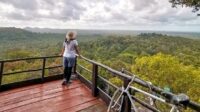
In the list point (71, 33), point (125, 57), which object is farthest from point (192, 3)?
point (125, 57)

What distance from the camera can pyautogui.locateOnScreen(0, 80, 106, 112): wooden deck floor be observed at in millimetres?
4473

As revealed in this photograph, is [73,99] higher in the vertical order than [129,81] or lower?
lower

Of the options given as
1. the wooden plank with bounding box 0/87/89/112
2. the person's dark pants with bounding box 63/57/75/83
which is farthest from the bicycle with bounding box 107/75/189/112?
the person's dark pants with bounding box 63/57/75/83

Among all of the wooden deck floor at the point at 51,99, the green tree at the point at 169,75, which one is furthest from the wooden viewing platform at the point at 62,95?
the green tree at the point at 169,75

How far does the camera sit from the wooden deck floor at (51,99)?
176 inches

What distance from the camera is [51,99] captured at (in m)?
4.99

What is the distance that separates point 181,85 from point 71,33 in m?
15.8

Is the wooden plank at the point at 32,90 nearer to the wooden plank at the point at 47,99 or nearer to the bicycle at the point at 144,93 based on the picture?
the wooden plank at the point at 47,99

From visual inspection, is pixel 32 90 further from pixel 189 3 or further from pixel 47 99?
pixel 189 3

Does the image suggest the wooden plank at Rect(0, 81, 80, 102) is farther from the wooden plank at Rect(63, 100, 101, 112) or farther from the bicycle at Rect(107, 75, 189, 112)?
the bicycle at Rect(107, 75, 189, 112)

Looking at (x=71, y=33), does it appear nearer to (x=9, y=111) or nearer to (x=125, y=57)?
(x=9, y=111)

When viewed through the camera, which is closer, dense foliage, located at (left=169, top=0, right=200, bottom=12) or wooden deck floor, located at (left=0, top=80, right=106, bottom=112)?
wooden deck floor, located at (left=0, top=80, right=106, bottom=112)

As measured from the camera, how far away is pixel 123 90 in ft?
11.6

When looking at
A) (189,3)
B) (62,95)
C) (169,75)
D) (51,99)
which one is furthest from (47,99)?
(169,75)
